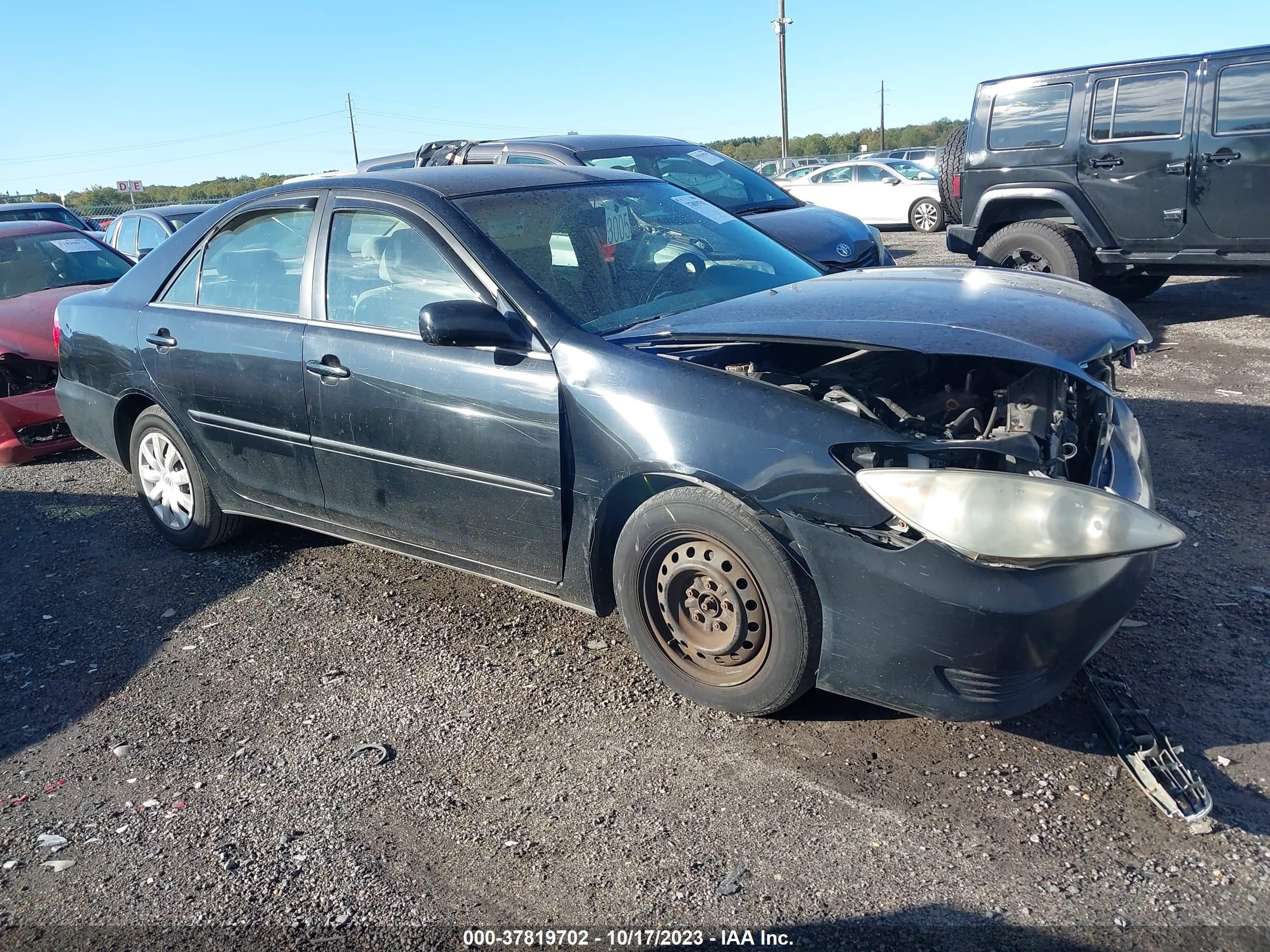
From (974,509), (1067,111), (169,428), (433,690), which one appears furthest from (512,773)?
(1067,111)

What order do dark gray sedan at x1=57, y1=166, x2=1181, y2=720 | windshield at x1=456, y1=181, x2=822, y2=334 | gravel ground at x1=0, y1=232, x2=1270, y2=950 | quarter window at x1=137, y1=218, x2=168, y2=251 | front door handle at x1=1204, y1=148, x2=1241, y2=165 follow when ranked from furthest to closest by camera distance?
quarter window at x1=137, y1=218, x2=168, y2=251 < front door handle at x1=1204, y1=148, x2=1241, y2=165 < windshield at x1=456, y1=181, x2=822, y2=334 < dark gray sedan at x1=57, y1=166, x2=1181, y2=720 < gravel ground at x1=0, y1=232, x2=1270, y2=950

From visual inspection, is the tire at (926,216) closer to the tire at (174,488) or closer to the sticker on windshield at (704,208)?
the sticker on windshield at (704,208)

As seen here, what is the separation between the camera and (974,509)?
267 centimetres

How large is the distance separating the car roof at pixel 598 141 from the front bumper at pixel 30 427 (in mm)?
4290

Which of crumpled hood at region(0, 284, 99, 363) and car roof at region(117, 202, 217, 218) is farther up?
car roof at region(117, 202, 217, 218)

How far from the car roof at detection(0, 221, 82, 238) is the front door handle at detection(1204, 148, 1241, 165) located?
9.24 meters

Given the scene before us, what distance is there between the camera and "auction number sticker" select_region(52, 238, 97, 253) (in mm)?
8383

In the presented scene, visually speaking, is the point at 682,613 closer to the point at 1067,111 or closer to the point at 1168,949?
the point at 1168,949

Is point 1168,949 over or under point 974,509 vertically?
under

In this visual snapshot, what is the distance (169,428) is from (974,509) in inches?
151

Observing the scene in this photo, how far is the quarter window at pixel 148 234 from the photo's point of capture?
484 inches

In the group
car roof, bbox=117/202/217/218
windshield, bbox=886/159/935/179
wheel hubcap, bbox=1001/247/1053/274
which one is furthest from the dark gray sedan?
windshield, bbox=886/159/935/179

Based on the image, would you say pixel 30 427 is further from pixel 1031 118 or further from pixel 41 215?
pixel 1031 118

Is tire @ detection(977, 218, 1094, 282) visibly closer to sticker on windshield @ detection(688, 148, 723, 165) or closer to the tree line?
sticker on windshield @ detection(688, 148, 723, 165)
